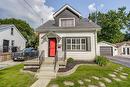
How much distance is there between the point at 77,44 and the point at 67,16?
4168mm

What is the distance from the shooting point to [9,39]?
29766 millimetres

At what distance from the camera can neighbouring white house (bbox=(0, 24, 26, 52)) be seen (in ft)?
89.7

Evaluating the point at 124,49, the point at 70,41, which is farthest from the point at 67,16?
the point at 124,49

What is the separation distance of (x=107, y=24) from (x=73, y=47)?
35050 mm

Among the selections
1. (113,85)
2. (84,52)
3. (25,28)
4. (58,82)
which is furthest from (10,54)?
(25,28)

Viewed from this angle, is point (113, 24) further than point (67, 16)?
Yes

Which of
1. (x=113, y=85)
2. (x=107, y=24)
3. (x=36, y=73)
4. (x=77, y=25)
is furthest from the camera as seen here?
(x=107, y=24)

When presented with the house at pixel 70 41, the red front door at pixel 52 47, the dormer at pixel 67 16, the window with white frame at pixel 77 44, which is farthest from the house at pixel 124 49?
the red front door at pixel 52 47

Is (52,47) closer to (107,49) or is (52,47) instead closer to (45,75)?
(45,75)

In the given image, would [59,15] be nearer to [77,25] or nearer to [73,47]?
[77,25]

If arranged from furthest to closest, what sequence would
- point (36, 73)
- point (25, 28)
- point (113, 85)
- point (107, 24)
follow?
point (25, 28), point (107, 24), point (36, 73), point (113, 85)

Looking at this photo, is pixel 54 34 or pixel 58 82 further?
pixel 54 34

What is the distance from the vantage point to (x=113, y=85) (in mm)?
10406

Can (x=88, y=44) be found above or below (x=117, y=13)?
below
